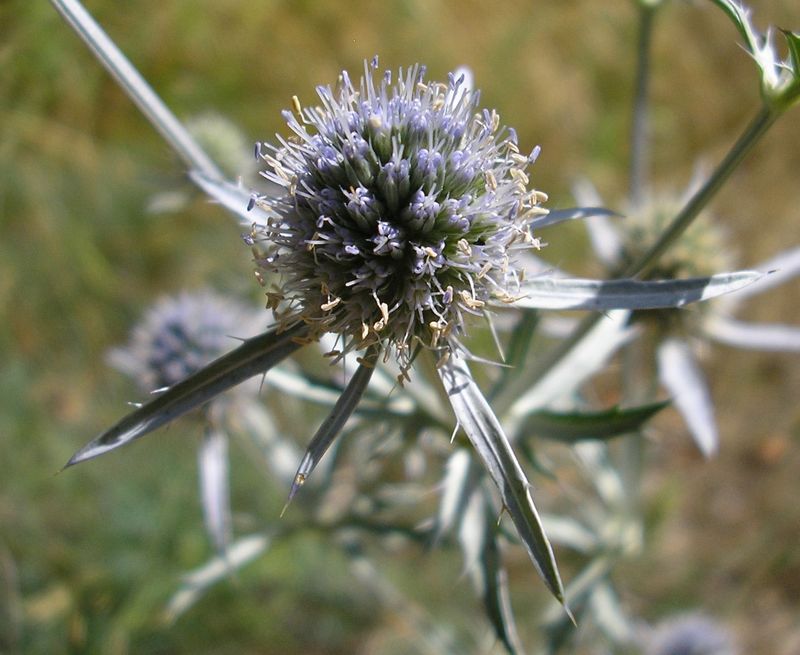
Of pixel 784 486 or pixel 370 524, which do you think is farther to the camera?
pixel 784 486

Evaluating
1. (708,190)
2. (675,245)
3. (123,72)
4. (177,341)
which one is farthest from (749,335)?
(123,72)

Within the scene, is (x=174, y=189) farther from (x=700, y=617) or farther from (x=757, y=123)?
(x=700, y=617)

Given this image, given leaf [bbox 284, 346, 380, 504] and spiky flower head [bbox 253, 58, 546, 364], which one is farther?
spiky flower head [bbox 253, 58, 546, 364]

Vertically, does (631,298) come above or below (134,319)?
below

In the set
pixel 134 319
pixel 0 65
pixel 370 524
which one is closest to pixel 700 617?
pixel 370 524

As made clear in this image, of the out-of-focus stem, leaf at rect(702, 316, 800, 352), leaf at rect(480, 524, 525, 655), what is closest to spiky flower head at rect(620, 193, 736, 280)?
leaf at rect(702, 316, 800, 352)

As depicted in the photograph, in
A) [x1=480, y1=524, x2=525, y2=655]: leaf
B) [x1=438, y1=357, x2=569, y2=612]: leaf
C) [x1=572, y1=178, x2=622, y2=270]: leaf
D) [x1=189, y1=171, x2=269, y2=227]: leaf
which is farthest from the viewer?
[x1=572, y1=178, x2=622, y2=270]: leaf

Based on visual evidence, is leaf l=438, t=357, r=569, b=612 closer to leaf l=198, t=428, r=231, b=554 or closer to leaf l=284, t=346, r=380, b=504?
leaf l=284, t=346, r=380, b=504

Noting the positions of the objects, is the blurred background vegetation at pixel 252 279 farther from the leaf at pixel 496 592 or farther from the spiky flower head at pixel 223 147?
the leaf at pixel 496 592
